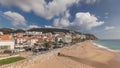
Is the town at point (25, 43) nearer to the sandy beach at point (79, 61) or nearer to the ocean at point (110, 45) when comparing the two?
the sandy beach at point (79, 61)

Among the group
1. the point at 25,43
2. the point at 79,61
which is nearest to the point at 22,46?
the point at 25,43

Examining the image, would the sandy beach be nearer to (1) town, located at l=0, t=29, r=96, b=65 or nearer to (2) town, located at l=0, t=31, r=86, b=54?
(1) town, located at l=0, t=29, r=96, b=65

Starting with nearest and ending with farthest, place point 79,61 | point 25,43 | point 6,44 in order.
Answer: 1. point 79,61
2. point 6,44
3. point 25,43

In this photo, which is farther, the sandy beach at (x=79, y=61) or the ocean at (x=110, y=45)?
the ocean at (x=110, y=45)

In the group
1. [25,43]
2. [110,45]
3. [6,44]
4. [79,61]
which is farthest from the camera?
[110,45]

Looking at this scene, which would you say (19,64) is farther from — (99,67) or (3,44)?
A: (3,44)

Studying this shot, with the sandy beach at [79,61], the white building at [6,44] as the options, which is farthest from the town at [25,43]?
the sandy beach at [79,61]

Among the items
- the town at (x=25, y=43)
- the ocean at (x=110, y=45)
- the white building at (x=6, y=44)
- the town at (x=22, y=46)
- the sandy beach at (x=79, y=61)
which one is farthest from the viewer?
the ocean at (x=110, y=45)

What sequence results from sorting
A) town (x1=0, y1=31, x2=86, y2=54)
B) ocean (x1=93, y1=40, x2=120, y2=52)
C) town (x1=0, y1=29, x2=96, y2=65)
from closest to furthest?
town (x1=0, y1=29, x2=96, y2=65)
town (x1=0, y1=31, x2=86, y2=54)
ocean (x1=93, y1=40, x2=120, y2=52)

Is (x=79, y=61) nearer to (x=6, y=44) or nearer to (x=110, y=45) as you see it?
(x=6, y=44)

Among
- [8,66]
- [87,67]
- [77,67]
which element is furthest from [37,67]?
[87,67]

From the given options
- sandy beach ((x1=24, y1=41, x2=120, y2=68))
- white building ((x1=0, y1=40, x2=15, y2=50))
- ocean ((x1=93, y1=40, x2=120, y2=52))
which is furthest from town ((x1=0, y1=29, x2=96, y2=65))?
ocean ((x1=93, y1=40, x2=120, y2=52))

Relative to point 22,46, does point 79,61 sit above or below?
below
